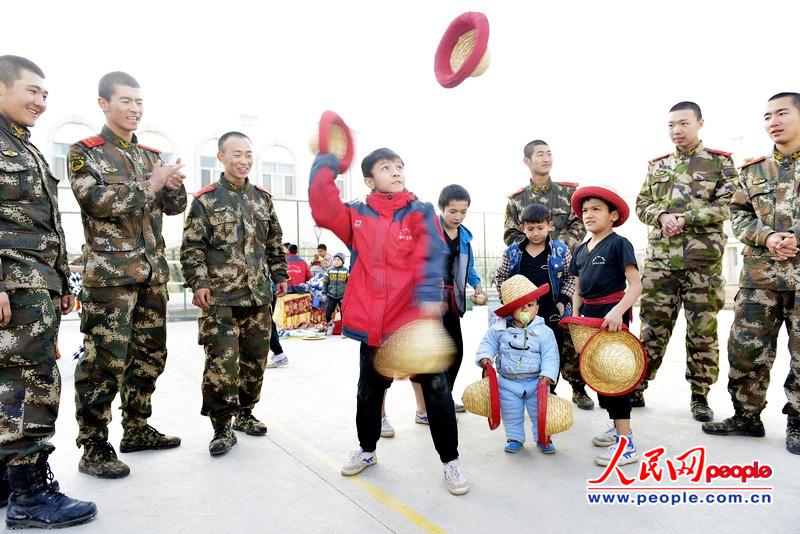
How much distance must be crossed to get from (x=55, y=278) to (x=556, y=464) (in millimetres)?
2851

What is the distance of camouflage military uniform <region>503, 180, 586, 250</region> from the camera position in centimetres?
454

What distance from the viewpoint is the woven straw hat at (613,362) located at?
3.09m

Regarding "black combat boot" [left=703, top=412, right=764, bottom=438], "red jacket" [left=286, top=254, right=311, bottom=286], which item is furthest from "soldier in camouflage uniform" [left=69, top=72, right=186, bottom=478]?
"red jacket" [left=286, top=254, right=311, bottom=286]

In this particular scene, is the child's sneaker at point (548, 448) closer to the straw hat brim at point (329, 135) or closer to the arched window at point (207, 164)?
the straw hat brim at point (329, 135)

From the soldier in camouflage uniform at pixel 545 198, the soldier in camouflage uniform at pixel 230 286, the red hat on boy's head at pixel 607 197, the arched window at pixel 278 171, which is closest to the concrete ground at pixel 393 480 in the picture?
the soldier in camouflage uniform at pixel 230 286

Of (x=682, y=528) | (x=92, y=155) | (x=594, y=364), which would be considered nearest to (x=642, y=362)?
(x=594, y=364)

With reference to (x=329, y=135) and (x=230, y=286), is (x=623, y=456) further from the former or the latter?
(x=230, y=286)

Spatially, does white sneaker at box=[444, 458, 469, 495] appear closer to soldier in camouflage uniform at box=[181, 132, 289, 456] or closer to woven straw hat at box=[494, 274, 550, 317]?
woven straw hat at box=[494, 274, 550, 317]

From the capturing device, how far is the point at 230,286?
3.55 metres

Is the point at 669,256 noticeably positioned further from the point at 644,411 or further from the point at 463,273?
the point at 463,273

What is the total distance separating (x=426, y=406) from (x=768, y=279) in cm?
236

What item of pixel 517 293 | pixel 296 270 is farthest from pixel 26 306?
pixel 296 270

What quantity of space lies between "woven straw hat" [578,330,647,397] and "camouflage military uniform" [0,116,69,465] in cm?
283

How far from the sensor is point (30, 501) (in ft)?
8.18
